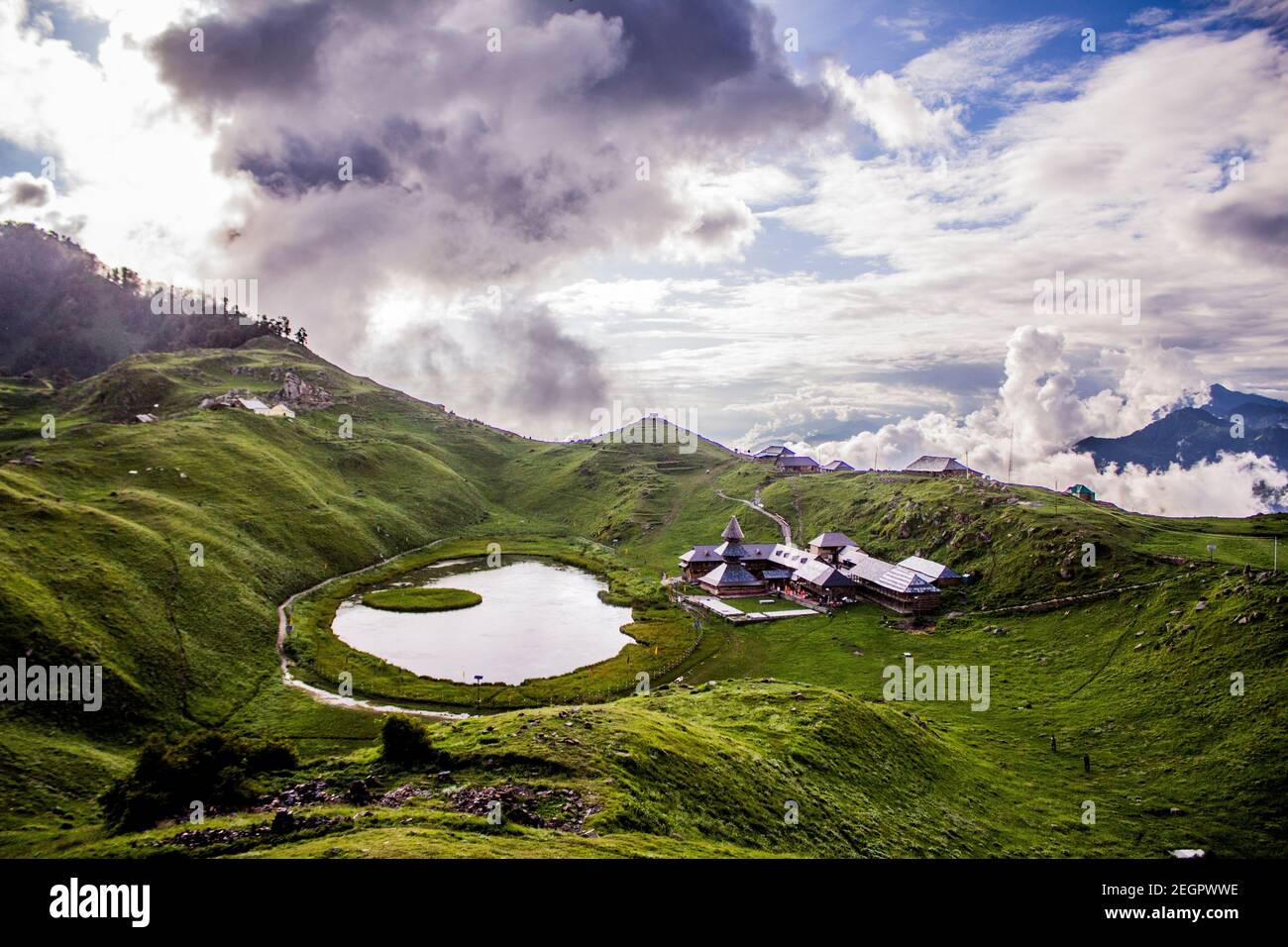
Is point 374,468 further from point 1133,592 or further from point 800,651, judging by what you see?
point 1133,592

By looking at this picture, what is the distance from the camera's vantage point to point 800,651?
76562 mm

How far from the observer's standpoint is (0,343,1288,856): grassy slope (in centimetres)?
3338

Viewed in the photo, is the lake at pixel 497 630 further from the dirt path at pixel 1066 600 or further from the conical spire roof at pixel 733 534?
the dirt path at pixel 1066 600

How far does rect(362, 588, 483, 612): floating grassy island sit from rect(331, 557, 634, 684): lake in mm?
1525

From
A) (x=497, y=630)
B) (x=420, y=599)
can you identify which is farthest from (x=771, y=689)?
(x=420, y=599)

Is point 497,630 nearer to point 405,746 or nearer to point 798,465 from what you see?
point 405,746

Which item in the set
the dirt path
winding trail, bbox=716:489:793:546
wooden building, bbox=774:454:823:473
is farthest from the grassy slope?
wooden building, bbox=774:454:823:473

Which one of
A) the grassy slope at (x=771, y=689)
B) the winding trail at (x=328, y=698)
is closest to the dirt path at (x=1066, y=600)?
the grassy slope at (x=771, y=689)

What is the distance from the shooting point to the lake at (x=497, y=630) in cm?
7188

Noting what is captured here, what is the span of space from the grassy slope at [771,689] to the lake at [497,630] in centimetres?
796

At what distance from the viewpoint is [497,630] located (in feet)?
279

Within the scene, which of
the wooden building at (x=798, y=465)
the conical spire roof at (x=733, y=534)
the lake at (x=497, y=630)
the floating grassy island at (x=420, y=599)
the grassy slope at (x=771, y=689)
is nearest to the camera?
the grassy slope at (x=771, y=689)
